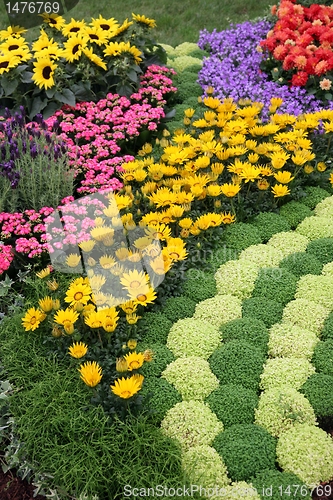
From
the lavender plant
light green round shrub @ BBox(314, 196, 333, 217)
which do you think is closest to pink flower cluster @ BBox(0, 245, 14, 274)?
the lavender plant

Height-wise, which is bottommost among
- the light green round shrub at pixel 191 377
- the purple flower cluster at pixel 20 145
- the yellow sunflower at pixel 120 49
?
the light green round shrub at pixel 191 377

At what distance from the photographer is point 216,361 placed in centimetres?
304

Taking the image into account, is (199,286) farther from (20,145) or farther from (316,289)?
(20,145)

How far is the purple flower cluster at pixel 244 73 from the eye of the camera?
5445 millimetres

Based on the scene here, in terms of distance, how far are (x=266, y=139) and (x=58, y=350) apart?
7.76 ft

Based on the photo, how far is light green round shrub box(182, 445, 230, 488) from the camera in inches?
100.0

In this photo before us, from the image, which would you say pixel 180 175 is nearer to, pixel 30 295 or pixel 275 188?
pixel 275 188

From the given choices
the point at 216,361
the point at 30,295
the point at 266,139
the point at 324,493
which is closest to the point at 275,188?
the point at 266,139

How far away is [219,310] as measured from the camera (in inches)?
132

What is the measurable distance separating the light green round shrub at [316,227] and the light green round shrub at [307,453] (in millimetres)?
1597

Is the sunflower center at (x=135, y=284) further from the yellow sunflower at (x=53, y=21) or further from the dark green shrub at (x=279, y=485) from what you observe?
the yellow sunflower at (x=53, y=21)

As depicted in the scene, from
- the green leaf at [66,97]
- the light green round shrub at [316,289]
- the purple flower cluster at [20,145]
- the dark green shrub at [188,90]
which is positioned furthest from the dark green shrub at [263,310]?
the dark green shrub at [188,90]

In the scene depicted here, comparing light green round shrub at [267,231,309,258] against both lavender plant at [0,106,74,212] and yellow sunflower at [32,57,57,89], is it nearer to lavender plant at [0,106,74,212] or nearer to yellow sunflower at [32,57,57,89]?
lavender plant at [0,106,74,212]

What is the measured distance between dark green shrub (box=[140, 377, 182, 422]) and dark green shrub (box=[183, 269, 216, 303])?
26.4 inches
